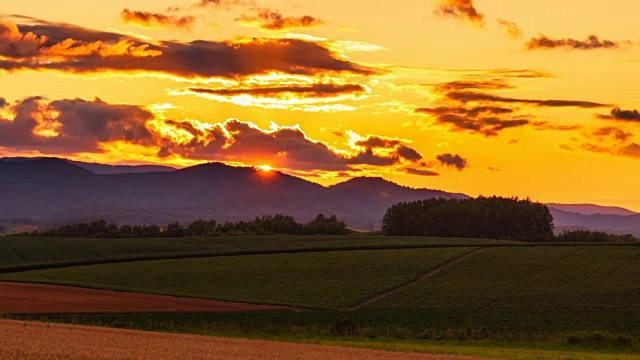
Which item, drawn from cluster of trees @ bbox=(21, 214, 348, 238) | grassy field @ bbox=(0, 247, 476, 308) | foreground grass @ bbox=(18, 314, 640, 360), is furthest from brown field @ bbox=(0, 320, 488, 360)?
cluster of trees @ bbox=(21, 214, 348, 238)

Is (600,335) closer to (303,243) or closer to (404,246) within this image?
(404,246)

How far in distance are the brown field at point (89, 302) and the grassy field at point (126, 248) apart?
28.6 m

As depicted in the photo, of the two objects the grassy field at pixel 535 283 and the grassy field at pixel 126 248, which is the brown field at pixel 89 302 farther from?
the grassy field at pixel 126 248

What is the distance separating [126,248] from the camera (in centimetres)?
14012

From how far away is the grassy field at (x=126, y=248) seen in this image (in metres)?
121

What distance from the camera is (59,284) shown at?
302ft

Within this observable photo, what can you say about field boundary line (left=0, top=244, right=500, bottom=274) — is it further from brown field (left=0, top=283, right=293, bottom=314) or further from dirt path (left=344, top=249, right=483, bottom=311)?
brown field (left=0, top=283, right=293, bottom=314)

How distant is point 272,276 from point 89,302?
2705 centimetres

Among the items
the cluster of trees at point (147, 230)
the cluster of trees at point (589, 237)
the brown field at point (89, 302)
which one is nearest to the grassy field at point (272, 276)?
the brown field at point (89, 302)

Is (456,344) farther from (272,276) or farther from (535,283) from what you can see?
(272,276)

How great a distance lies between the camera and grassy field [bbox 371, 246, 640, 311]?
264 feet

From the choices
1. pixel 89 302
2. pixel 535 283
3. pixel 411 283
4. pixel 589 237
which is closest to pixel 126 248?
pixel 411 283

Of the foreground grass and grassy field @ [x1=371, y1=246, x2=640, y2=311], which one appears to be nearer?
the foreground grass

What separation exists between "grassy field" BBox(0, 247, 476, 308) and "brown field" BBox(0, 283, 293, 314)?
3.87 metres
